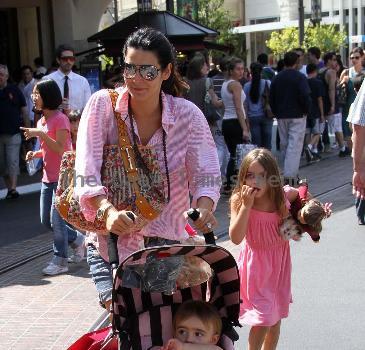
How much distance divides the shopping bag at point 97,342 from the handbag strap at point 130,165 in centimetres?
53

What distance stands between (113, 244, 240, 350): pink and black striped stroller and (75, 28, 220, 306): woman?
18cm

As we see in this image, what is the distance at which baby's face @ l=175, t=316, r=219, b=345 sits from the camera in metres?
3.43

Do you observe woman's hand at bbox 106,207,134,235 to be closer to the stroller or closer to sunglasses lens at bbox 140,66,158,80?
the stroller

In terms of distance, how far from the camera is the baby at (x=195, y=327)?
3.42 meters

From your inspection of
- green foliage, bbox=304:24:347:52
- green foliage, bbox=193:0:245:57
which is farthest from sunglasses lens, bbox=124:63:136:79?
green foliage, bbox=193:0:245:57

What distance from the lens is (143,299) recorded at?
3.53 meters

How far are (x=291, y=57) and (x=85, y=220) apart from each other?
9308mm

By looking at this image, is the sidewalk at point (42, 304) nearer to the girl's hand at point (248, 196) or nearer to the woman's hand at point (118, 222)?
the girl's hand at point (248, 196)

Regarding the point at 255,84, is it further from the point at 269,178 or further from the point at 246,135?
the point at 269,178

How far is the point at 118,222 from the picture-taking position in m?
3.21

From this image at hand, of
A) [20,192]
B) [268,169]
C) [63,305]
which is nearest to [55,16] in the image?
[20,192]

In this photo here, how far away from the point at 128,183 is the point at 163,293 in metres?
0.49

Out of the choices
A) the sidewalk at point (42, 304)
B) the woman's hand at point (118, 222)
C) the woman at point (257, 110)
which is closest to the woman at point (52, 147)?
the sidewalk at point (42, 304)

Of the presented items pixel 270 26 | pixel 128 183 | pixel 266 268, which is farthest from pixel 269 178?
pixel 270 26
